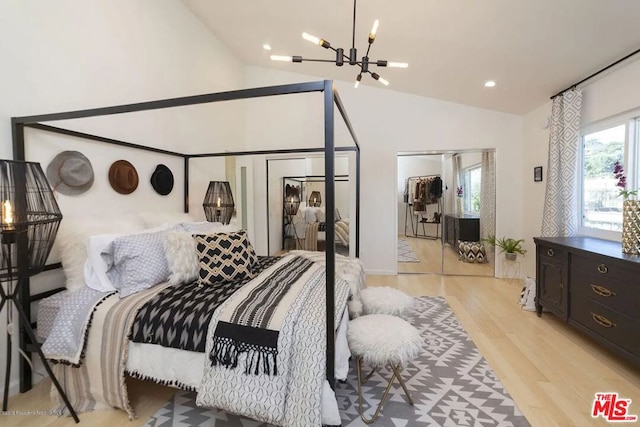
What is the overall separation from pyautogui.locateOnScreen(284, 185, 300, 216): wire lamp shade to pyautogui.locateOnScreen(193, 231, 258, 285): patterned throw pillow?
109 inches

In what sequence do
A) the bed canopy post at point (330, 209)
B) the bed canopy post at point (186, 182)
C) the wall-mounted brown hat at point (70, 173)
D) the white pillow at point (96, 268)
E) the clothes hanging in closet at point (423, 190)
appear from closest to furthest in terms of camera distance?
the bed canopy post at point (330, 209)
the white pillow at point (96, 268)
the wall-mounted brown hat at point (70, 173)
the bed canopy post at point (186, 182)
the clothes hanging in closet at point (423, 190)

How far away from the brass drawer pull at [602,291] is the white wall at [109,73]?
3.99 metres

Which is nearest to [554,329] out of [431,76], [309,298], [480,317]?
[480,317]

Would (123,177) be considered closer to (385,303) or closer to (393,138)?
(385,303)

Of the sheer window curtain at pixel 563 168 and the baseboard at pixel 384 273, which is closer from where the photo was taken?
the sheer window curtain at pixel 563 168

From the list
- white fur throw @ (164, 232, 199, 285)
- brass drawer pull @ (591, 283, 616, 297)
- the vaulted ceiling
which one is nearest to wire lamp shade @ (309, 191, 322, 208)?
the vaulted ceiling

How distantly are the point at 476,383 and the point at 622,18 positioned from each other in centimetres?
286

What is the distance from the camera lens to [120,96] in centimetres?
268

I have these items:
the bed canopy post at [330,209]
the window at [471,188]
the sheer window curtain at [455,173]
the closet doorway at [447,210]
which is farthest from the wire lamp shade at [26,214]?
the window at [471,188]

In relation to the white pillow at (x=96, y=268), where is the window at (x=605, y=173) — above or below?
above

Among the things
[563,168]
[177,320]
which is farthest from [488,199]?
[177,320]

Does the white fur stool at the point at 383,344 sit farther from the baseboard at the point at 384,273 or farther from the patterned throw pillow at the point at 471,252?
the patterned throw pillow at the point at 471,252

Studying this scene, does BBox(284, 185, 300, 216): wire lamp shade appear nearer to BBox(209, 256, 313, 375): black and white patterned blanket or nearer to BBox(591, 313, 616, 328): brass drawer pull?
BBox(209, 256, 313, 375): black and white patterned blanket

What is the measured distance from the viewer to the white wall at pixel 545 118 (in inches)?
108
